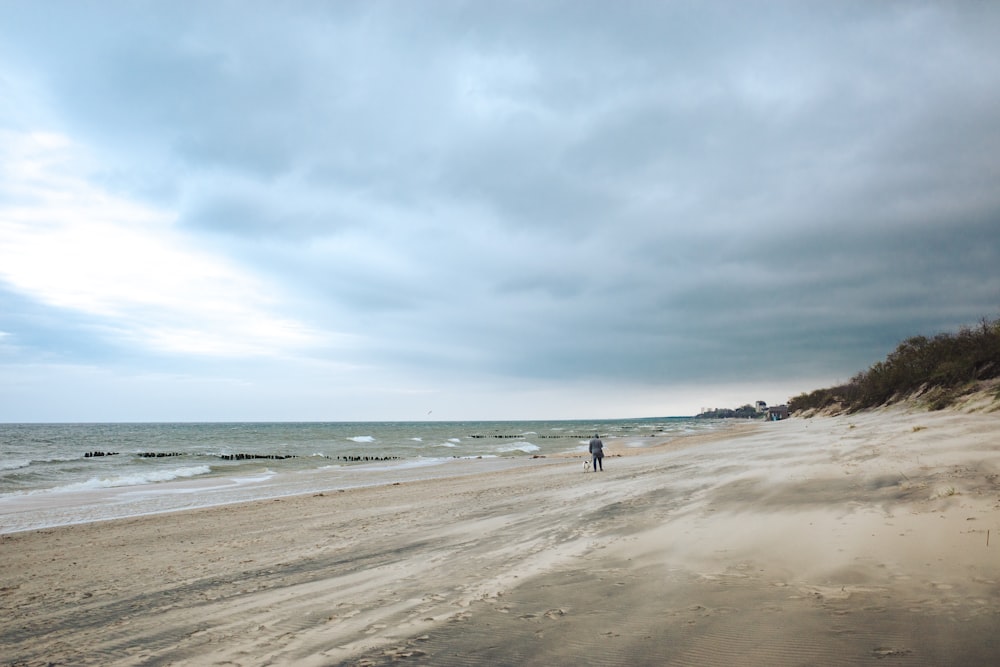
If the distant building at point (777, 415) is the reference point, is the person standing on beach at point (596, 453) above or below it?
above

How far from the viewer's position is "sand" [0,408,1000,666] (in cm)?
402

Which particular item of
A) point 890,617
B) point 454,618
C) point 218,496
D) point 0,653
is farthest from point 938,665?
point 218,496

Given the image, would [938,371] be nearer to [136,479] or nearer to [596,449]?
[596,449]

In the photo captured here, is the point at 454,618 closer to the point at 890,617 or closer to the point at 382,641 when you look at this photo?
the point at 382,641

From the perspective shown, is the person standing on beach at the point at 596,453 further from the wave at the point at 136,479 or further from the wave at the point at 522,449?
the wave at the point at 522,449

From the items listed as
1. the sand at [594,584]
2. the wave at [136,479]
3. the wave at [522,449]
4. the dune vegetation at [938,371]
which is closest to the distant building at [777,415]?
the dune vegetation at [938,371]

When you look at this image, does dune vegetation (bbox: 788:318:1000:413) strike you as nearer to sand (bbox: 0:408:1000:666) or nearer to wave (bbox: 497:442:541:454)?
sand (bbox: 0:408:1000:666)

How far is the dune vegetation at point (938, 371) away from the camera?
2617 centimetres

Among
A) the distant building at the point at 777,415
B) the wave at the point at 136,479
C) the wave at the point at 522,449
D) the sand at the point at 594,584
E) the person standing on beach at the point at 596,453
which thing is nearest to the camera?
the sand at the point at 594,584

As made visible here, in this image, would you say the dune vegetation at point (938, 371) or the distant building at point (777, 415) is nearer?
the dune vegetation at point (938, 371)

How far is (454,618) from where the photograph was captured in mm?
4992

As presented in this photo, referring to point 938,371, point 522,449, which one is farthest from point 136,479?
point 938,371

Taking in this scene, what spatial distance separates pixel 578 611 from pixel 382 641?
5.76 feet

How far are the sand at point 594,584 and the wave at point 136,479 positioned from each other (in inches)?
661
